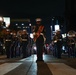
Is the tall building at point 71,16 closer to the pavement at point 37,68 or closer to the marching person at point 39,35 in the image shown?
the marching person at point 39,35

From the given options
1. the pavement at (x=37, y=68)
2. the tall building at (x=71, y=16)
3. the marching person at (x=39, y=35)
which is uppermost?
the tall building at (x=71, y=16)

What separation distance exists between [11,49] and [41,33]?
1157cm

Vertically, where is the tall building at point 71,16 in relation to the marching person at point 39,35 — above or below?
above

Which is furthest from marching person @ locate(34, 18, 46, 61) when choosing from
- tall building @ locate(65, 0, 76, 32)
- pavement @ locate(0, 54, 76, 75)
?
tall building @ locate(65, 0, 76, 32)

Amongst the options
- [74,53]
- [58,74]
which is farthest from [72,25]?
[58,74]

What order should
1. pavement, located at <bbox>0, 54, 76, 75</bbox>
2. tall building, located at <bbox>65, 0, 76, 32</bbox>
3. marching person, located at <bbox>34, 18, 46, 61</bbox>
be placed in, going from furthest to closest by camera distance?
tall building, located at <bbox>65, 0, 76, 32</bbox>
marching person, located at <bbox>34, 18, 46, 61</bbox>
pavement, located at <bbox>0, 54, 76, 75</bbox>

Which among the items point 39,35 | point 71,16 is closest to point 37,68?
point 39,35

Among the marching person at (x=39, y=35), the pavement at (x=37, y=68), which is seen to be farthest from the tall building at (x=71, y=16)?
the pavement at (x=37, y=68)

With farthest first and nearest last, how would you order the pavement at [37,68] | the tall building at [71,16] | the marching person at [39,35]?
the tall building at [71,16]
the marching person at [39,35]
the pavement at [37,68]

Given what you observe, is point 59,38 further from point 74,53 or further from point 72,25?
point 72,25

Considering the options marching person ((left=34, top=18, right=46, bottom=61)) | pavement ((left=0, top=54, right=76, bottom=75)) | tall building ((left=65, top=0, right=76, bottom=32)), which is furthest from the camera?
tall building ((left=65, top=0, right=76, bottom=32))

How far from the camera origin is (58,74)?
916cm

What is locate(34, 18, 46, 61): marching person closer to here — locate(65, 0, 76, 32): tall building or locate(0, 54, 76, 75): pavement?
locate(0, 54, 76, 75): pavement

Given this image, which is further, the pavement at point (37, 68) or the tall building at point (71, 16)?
the tall building at point (71, 16)
